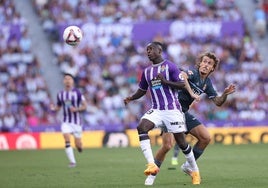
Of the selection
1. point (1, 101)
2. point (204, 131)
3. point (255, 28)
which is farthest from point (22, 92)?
point (204, 131)

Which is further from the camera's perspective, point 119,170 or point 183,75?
point 119,170

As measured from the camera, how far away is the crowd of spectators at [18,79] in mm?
30938

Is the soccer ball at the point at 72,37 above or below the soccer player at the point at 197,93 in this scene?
above

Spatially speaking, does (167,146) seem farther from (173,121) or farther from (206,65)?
(206,65)

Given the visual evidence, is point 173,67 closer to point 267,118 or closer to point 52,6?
point 267,118

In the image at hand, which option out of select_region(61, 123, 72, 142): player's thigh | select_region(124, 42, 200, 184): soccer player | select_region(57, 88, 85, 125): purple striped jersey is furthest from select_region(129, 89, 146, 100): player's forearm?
select_region(57, 88, 85, 125): purple striped jersey

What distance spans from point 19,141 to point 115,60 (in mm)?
6621

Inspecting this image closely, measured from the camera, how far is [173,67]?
13.7 m

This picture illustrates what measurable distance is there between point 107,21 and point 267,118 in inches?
346

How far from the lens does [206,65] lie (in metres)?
14.6

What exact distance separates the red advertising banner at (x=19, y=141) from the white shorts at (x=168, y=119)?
55.7 ft

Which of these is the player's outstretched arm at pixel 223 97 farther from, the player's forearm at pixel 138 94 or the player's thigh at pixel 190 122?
the player's forearm at pixel 138 94

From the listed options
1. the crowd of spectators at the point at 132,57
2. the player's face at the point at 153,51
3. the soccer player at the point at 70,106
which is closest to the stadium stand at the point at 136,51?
the crowd of spectators at the point at 132,57

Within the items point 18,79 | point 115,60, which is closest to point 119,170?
point 18,79
